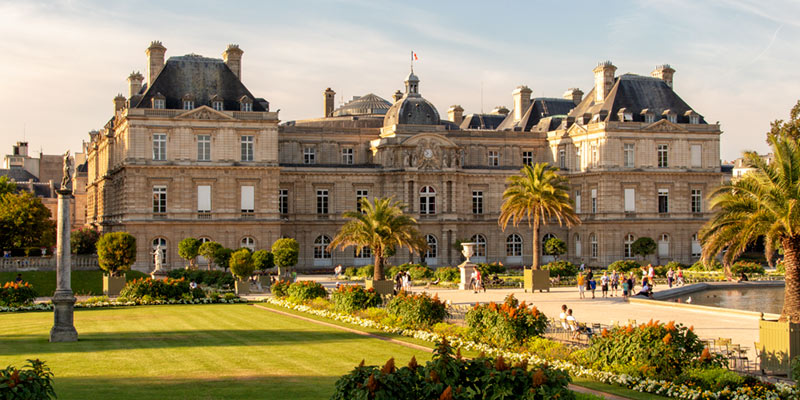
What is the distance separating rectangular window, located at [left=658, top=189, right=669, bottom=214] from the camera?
80938 millimetres

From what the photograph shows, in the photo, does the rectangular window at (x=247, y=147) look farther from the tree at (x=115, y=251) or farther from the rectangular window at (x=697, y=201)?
the rectangular window at (x=697, y=201)

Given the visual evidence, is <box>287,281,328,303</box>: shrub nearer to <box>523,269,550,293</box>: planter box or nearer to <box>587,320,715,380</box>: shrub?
<box>523,269,550,293</box>: planter box

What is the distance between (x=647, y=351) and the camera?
23141 millimetres

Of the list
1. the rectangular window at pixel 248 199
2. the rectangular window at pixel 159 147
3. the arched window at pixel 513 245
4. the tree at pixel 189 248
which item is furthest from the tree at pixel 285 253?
the arched window at pixel 513 245

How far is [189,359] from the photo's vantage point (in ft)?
85.7

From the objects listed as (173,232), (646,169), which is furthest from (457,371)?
(646,169)

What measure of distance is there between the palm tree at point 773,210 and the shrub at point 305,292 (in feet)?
62.1

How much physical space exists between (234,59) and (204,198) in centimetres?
1301

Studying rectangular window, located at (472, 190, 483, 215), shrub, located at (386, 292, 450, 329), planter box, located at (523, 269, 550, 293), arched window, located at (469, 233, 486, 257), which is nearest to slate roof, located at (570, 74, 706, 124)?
rectangular window, located at (472, 190, 483, 215)

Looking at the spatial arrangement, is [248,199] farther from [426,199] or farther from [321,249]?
[426,199]

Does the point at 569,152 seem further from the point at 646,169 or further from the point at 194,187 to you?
the point at 194,187

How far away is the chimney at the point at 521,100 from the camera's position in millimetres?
91750

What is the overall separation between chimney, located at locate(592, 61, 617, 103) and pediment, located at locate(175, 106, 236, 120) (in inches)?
1344

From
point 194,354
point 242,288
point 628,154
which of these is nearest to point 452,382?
point 194,354
